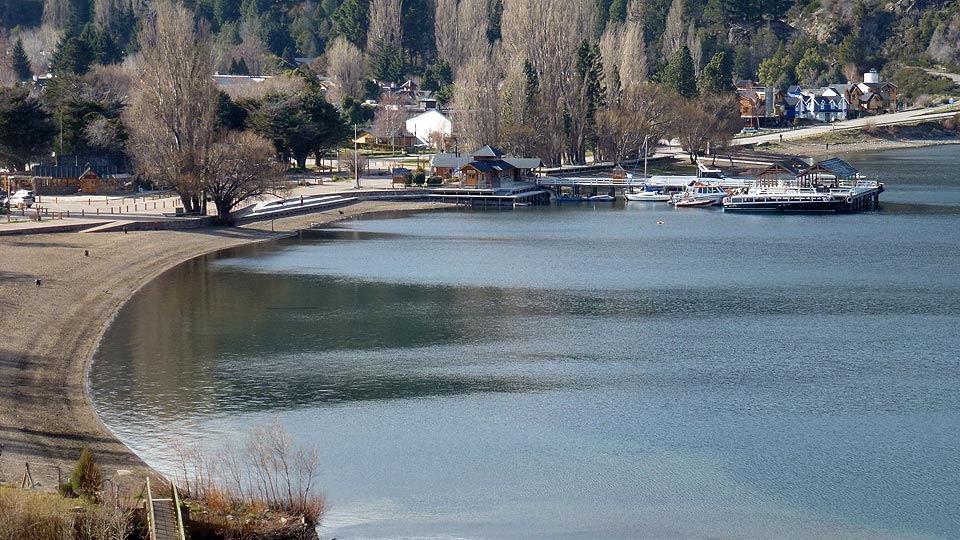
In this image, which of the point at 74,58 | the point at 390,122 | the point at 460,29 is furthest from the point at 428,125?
the point at 74,58

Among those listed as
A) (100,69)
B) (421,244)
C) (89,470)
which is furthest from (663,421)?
(100,69)

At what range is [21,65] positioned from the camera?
12606 centimetres

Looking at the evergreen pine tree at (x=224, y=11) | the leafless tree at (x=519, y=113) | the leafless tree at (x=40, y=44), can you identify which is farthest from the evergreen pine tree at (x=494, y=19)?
the leafless tree at (x=519, y=113)

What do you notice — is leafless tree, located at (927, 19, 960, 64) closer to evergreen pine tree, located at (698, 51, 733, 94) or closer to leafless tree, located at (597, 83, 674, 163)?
evergreen pine tree, located at (698, 51, 733, 94)

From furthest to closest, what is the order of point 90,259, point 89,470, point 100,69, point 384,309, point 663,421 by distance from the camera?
point 100,69 < point 90,259 < point 384,309 < point 663,421 < point 89,470

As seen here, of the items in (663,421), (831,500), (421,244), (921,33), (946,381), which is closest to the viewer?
(831,500)

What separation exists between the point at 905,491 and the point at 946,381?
8.80 metres

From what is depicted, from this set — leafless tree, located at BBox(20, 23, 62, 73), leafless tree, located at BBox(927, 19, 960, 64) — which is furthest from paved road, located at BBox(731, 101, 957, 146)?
leafless tree, located at BBox(20, 23, 62, 73)

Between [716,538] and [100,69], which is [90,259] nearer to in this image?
[716,538]

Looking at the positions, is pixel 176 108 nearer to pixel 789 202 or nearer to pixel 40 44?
pixel 789 202

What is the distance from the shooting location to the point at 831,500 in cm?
2202

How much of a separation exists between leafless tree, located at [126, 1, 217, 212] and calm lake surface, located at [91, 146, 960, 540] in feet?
25.7

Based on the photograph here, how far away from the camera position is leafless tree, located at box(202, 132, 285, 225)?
5800 centimetres

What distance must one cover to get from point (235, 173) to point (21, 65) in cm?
7841
